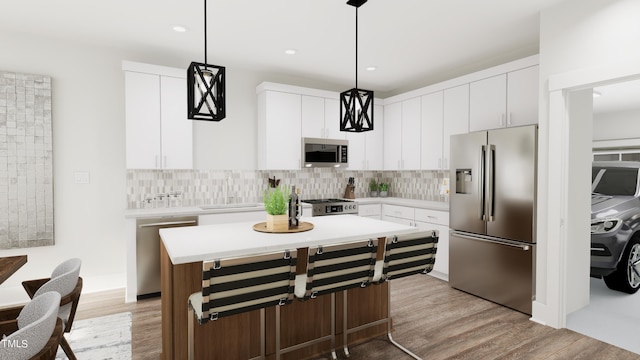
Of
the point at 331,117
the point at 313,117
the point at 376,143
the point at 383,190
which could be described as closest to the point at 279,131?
the point at 313,117

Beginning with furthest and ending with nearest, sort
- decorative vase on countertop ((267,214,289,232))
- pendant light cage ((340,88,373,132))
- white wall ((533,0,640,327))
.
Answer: pendant light cage ((340,88,373,132)) → white wall ((533,0,640,327)) → decorative vase on countertop ((267,214,289,232))

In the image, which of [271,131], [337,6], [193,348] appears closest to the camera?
[193,348]

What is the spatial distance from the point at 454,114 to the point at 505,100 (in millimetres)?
693

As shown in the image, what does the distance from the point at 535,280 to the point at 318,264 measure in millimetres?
2358

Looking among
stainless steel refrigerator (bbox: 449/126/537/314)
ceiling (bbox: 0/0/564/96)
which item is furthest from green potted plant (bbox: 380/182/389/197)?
ceiling (bbox: 0/0/564/96)

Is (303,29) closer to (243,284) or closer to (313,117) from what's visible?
(313,117)

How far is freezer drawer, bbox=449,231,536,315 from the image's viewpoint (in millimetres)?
3203

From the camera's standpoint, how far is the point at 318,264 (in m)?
1.95

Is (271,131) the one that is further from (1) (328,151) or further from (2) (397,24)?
(2) (397,24)

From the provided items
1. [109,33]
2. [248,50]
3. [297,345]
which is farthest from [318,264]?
[109,33]

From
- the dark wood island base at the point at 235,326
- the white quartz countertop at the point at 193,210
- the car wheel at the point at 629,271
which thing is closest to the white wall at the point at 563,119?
the car wheel at the point at 629,271

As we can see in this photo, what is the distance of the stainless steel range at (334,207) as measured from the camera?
14.8 ft

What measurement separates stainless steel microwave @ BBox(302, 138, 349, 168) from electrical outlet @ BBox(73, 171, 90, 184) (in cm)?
255

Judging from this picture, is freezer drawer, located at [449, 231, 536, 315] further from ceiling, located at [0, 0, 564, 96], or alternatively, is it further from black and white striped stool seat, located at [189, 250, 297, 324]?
black and white striped stool seat, located at [189, 250, 297, 324]
